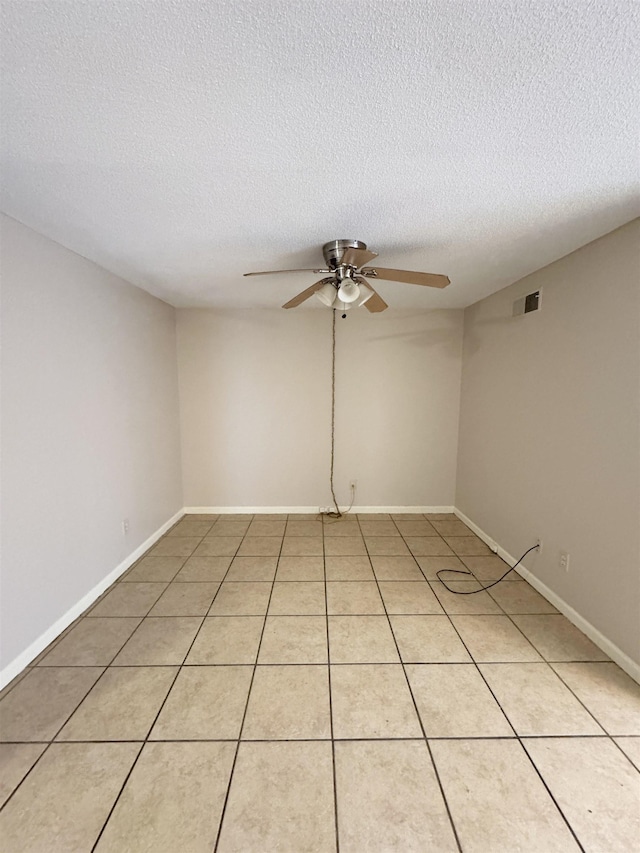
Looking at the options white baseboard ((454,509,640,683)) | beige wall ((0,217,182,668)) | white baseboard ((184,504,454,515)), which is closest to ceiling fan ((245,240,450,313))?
beige wall ((0,217,182,668))

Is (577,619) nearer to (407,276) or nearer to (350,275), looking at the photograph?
(407,276)

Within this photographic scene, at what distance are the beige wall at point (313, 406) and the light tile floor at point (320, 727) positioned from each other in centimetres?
151

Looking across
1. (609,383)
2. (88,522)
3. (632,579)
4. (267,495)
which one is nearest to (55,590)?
(88,522)

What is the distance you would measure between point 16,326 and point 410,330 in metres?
3.21

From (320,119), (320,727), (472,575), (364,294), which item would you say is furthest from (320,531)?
(320,119)

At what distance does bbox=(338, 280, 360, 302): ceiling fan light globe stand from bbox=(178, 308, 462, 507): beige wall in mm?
1714

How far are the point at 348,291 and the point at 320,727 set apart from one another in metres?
2.10

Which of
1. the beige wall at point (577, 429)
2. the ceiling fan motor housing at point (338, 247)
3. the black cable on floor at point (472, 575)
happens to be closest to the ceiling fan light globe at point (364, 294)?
the ceiling fan motor housing at point (338, 247)

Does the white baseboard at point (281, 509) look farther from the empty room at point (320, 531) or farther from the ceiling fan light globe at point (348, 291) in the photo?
the ceiling fan light globe at point (348, 291)

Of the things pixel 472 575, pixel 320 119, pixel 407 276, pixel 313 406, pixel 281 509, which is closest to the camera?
pixel 320 119

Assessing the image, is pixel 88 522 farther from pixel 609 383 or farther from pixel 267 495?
pixel 609 383

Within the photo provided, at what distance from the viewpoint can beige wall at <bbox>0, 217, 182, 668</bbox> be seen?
1754mm

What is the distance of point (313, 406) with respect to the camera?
382 centimetres

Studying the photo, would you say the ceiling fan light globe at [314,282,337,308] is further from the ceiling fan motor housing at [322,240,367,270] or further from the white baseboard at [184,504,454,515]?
the white baseboard at [184,504,454,515]
